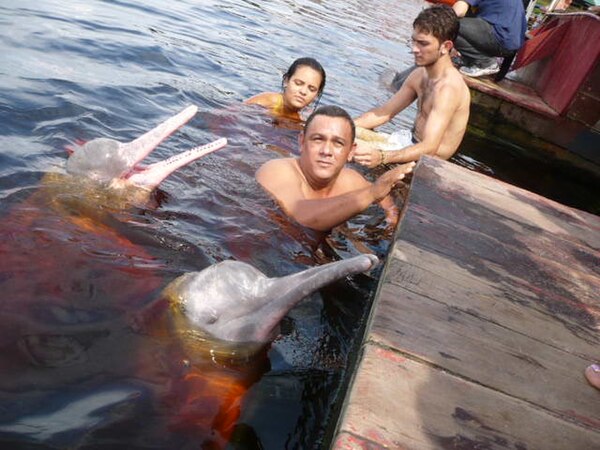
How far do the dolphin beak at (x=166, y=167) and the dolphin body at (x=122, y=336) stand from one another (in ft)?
1.67

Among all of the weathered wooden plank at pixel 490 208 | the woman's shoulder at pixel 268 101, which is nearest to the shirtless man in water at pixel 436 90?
the weathered wooden plank at pixel 490 208

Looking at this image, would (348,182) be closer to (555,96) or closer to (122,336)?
(122,336)

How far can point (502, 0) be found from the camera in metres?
6.75

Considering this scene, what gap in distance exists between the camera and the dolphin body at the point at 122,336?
1888mm

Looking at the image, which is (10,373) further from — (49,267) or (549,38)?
(549,38)

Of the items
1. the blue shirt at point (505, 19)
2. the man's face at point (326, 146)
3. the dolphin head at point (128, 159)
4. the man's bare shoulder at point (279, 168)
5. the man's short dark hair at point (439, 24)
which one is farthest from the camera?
the blue shirt at point (505, 19)

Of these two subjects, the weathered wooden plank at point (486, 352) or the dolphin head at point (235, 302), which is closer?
the weathered wooden plank at point (486, 352)

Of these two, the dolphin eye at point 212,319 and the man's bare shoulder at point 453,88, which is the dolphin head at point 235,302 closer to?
the dolphin eye at point 212,319

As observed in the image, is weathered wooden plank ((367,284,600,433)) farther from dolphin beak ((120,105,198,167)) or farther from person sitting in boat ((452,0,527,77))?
person sitting in boat ((452,0,527,77))

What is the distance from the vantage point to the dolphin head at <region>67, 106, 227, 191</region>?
3.10 m


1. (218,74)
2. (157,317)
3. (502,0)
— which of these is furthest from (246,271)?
(502,0)

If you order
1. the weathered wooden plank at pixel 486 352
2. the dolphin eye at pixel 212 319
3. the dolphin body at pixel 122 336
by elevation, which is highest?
the weathered wooden plank at pixel 486 352

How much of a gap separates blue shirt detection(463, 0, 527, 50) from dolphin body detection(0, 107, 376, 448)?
19.4 ft

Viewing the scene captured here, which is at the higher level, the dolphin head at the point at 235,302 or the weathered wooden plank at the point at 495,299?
the weathered wooden plank at the point at 495,299
